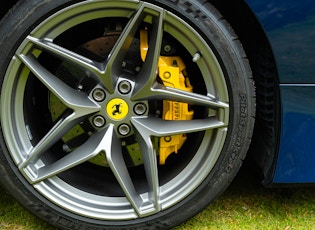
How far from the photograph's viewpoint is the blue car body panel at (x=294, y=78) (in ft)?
5.40

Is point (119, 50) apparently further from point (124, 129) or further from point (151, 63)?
point (124, 129)

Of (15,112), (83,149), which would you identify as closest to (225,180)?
(83,149)

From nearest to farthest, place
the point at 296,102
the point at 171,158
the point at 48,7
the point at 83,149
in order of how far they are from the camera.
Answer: the point at 48,7 → the point at 296,102 → the point at 83,149 → the point at 171,158

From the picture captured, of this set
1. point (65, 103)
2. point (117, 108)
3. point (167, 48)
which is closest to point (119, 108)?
point (117, 108)

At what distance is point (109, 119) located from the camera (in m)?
1.85

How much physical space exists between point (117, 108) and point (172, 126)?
232 millimetres

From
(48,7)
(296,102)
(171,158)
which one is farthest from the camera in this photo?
(171,158)

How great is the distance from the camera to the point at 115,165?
1849 millimetres

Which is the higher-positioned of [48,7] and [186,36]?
[48,7]

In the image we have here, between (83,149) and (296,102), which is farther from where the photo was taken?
(83,149)

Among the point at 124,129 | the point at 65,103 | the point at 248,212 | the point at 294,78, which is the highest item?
the point at 294,78

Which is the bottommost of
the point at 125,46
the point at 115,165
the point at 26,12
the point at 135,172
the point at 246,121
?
the point at 135,172

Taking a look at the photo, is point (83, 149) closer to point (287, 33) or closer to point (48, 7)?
point (48, 7)

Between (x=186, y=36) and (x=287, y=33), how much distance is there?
1.20ft
